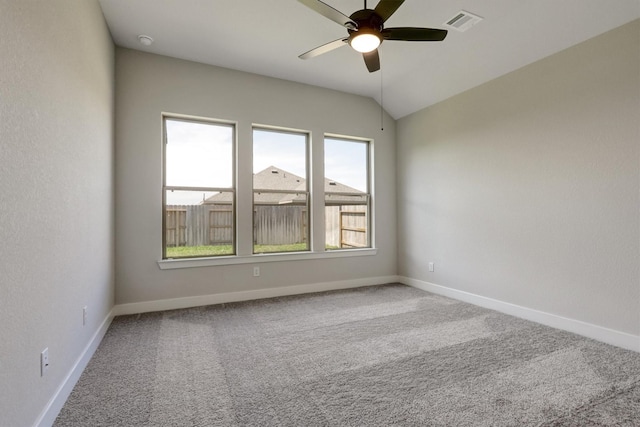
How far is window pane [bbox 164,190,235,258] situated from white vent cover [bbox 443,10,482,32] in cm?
311

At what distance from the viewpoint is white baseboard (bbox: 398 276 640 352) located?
102 inches

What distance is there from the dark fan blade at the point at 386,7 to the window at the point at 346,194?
265cm

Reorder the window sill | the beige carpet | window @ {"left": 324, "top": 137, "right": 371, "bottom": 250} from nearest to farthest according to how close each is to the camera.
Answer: the beige carpet, the window sill, window @ {"left": 324, "top": 137, "right": 371, "bottom": 250}

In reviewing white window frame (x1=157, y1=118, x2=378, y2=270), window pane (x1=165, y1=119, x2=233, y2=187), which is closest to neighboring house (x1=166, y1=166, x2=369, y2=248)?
white window frame (x1=157, y1=118, x2=378, y2=270)

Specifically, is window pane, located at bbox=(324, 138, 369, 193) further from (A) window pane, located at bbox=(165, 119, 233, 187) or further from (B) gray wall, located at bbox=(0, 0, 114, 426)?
(B) gray wall, located at bbox=(0, 0, 114, 426)

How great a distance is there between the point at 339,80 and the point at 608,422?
13.8ft

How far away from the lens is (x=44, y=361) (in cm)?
161

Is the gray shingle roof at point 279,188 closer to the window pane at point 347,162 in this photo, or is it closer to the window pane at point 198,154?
the window pane at point 347,162

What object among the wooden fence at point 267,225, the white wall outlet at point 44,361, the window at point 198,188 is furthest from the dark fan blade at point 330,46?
the white wall outlet at point 44,361

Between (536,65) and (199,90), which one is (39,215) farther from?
(536,65)

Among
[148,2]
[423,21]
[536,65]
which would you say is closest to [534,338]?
[536,65]

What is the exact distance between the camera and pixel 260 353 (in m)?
2.53

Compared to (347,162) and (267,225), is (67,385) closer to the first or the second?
Result: (267,225)

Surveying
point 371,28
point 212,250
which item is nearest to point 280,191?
point 212,250
